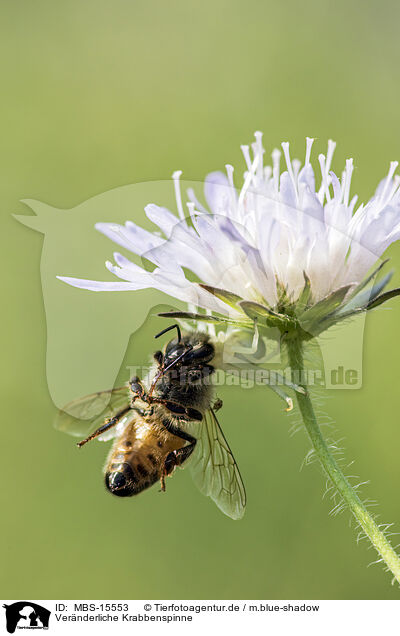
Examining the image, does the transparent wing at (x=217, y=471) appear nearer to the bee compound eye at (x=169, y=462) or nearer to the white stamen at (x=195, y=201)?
the bee compound eye at (x=169, y=462)

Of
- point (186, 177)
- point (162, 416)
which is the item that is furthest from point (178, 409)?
point (186, 177)

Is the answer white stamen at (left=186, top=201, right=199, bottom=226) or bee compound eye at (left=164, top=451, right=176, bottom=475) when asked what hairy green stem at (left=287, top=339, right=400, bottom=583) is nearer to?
bee compound eye at (left=164, top=451, right=176, bottom=475)

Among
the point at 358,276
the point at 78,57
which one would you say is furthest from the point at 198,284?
the point at 78,57

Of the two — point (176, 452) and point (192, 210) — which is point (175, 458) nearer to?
point (176, 452)
